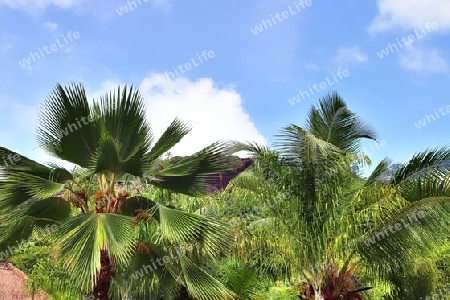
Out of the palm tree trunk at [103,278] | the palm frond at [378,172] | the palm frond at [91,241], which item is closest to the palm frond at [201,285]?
the palm tree trunk at [103,278]

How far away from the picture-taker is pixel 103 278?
7609mm

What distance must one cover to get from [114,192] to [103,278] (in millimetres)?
1475

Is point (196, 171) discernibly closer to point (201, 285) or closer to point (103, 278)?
point (201, 285)

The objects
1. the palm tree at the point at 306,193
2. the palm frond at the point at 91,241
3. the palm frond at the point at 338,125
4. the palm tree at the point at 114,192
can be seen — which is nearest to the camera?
the palm frond at the point at 91,241

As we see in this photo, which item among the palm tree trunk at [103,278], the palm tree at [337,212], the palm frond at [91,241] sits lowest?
the palm tree at [337,212]

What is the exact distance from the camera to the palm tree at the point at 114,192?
735 centimetres

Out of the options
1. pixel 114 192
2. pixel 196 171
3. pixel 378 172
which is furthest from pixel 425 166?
pixel 114 192

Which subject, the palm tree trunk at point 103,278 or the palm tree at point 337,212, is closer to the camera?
the palm tree trunk at point 103,278

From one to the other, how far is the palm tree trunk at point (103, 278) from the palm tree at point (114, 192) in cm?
2

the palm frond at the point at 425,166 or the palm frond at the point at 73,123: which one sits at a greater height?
the palm frond at the point at 73,123

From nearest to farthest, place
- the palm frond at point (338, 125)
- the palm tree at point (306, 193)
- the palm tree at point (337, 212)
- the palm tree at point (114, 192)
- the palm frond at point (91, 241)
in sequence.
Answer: the palm frond at point (91, 241), the palm tree at point (114, 192), the palm tree at point (337, 212), the palm tree at point (306, 193), the palm frond at point (338, 125)

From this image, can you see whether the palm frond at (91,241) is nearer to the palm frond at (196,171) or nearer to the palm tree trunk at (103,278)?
the palm tree trunk at (103,278)

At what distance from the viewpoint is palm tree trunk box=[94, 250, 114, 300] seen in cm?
760

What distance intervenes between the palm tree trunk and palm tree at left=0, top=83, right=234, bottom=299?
0.02 metres
